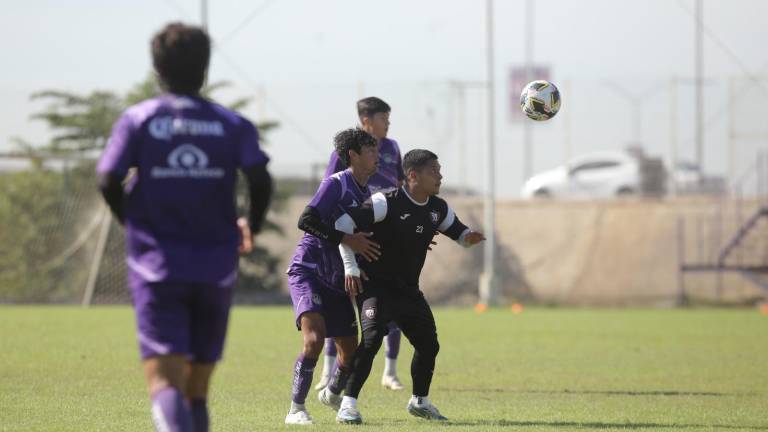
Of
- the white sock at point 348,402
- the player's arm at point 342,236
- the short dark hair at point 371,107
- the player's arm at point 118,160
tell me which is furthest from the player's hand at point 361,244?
the player's arm at point 118,160

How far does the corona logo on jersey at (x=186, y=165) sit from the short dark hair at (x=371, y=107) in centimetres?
498

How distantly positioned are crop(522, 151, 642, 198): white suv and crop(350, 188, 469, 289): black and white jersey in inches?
923

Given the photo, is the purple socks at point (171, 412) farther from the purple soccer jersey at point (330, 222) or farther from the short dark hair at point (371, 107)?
the short dark hair at point (371, 107)

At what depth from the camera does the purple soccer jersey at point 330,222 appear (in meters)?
8.49

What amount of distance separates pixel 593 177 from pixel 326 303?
83.4ft

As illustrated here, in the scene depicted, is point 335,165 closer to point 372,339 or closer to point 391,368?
point 372,339

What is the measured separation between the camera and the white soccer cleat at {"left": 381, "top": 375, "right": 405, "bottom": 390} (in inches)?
427

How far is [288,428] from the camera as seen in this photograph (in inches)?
309

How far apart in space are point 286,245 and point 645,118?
9476mm

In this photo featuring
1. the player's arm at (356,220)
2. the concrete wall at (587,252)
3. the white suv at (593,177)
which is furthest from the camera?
the white suv at (593,177)

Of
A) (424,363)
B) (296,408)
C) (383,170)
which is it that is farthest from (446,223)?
(383,170)

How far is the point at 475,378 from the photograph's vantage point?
38.2 feet

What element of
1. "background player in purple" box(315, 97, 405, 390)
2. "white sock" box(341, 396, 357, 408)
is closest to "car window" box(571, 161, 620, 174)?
"background player in purple" box(315, 97, 405, 390)

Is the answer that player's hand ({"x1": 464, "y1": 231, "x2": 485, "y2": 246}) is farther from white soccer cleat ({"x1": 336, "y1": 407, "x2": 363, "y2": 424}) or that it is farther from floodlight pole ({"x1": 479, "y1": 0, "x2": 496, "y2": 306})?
floodlight pole ({"x1": 479, "y1": 0, "x2": 496, "y2": 306})
